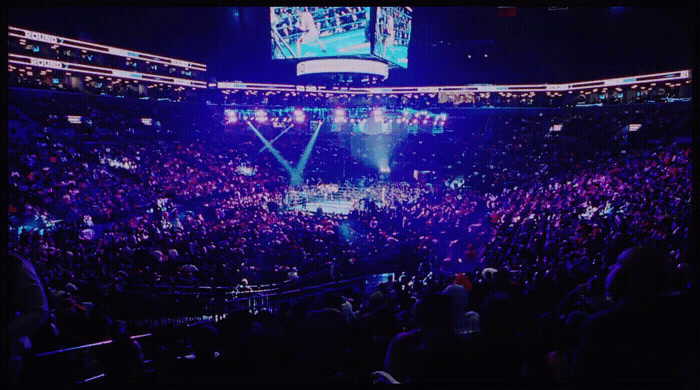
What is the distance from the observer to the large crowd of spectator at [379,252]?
3.13m

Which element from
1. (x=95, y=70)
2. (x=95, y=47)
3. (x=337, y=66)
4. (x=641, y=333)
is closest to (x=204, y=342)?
(x=641, y=333)

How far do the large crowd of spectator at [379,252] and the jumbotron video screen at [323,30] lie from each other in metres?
7.50

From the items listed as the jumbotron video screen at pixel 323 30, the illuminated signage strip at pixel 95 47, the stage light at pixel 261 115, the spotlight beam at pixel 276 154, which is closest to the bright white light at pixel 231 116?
the spotlight beam at pixel 276 154

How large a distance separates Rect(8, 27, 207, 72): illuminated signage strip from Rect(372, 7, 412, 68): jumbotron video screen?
19.0 m

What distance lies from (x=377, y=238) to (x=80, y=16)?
27.1 meters

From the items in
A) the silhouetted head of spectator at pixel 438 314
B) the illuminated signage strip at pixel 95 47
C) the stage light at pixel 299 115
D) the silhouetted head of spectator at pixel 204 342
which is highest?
the illuminated signage strip at pixel 95 47

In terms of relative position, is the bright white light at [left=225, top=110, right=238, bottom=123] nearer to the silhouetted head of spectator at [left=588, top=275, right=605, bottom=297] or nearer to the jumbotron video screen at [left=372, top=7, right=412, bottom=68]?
the jumbotron video screen at [left=372, top=7, right=412, bottom=68]

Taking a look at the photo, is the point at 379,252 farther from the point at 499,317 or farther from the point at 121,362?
the point at 499,317

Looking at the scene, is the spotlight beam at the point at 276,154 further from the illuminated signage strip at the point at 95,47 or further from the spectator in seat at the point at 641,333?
the spectator in seat at the point at 641,333

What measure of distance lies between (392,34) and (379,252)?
744 inches

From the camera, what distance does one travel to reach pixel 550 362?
343 centimetres

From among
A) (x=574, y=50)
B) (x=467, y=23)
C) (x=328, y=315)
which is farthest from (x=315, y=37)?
(x=328, y=315)

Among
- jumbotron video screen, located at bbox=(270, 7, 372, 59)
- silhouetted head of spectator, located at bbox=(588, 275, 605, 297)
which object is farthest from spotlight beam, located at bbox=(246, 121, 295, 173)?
silhouetted head of spectator, located at bbox=(588, 275, 605, 297)

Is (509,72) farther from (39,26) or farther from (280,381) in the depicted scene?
(280,381)
